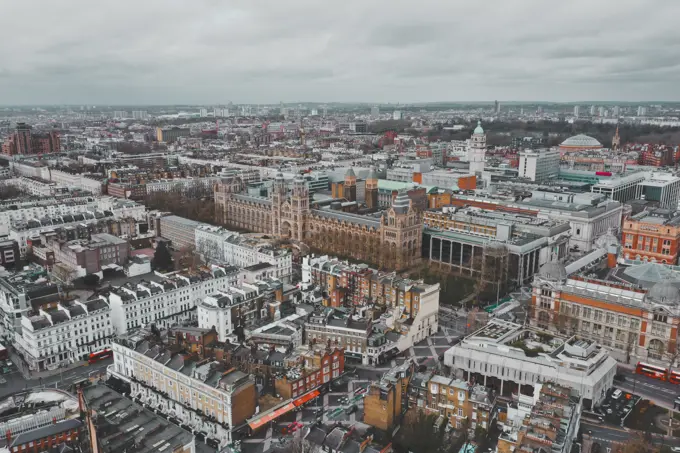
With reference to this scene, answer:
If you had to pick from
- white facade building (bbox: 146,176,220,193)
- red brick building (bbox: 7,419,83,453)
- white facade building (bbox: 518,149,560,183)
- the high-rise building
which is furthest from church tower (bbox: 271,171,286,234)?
the high-rise building

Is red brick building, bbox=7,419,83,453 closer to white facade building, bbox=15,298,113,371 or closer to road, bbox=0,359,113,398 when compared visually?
road, bbox=0,359,113,398

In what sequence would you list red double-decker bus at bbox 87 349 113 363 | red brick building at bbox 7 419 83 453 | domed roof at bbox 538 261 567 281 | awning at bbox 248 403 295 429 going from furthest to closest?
domed roof at bbox 538 261 567 281 < red double-decker bus at bbox 87 349 113 363 < awning at bbox 248 403 295 429 < red brick building at bbox 7 419 83 453

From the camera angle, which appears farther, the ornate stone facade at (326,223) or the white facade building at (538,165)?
the white facade building at (538,165)

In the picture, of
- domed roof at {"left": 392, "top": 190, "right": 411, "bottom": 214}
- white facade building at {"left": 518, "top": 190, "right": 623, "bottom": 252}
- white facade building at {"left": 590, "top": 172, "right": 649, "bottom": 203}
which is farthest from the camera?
white facade building at {"left": 590, "top": 172, "right": 649, "bottom": 203}

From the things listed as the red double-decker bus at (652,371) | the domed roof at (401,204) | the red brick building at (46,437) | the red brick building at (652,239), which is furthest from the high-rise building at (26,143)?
the red double-decker bus at (652,371)

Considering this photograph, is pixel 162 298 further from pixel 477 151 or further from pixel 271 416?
pixel 477 151

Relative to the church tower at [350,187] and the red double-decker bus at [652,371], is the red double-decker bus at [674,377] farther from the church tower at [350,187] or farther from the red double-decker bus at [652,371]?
the church tower at [350,187]

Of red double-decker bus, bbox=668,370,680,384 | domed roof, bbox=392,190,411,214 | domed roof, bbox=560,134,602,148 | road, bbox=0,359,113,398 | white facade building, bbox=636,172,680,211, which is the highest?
domed roof, bbox=560,134,602,148
